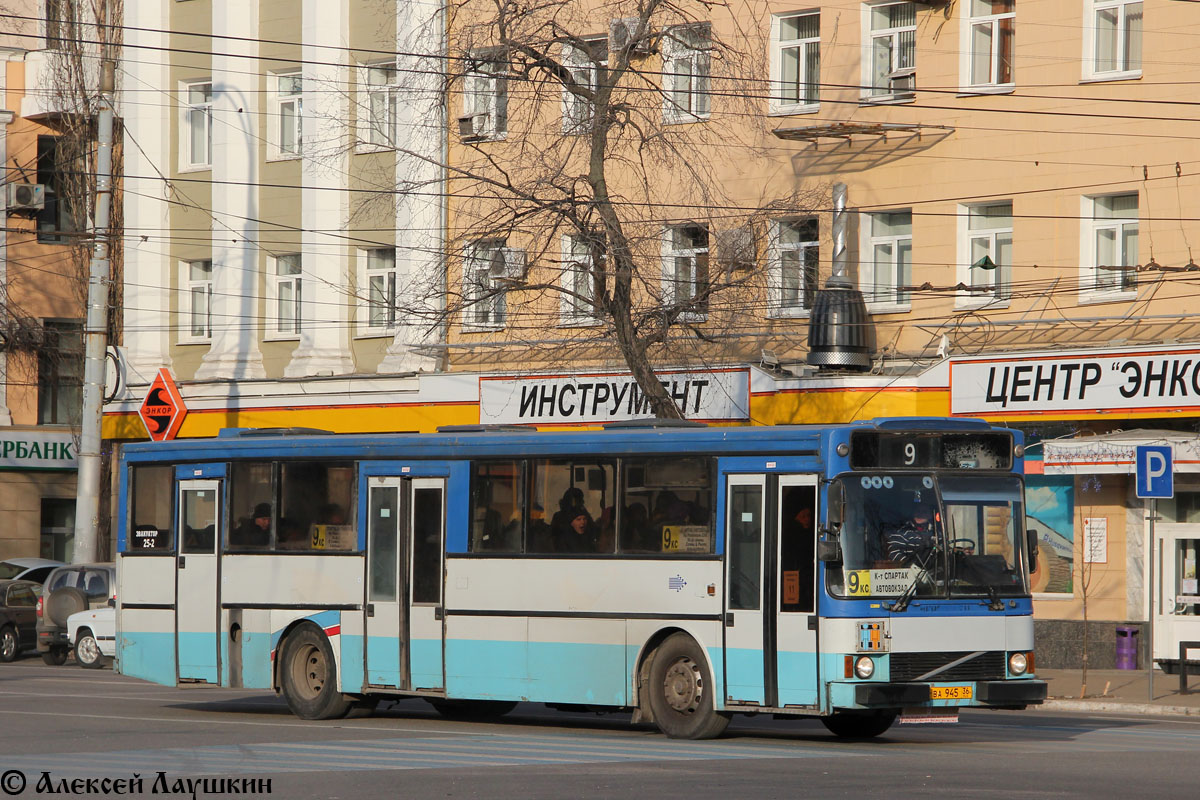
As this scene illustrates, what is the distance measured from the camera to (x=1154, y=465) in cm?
2286

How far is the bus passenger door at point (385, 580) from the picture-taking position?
62.3ft

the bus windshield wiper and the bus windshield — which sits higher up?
the bus windshield

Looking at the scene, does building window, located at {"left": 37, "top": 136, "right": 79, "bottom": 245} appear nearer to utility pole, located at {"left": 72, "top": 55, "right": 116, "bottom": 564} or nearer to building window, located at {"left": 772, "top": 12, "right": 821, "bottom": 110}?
utility pole, located at {"left": 72, "top": 55, "right": 116, "bottom": 564}

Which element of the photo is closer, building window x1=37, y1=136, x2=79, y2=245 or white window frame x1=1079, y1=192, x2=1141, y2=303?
white window frame x1=1079, y1=192, x2=1141, y2=303

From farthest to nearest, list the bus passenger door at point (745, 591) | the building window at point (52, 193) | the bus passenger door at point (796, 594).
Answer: the building window at point (52, 193) → the bus passenger door at point (745, 591) → the bus passenger door at point (796, 594)

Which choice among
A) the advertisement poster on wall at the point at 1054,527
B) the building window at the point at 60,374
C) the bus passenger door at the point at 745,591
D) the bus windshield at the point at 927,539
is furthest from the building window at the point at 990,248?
the building window at the point at 60,374

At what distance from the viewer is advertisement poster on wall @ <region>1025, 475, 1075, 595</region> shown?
94.4 ft

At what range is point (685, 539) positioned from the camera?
56.5 ft

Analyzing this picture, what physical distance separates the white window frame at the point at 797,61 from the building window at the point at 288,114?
10.9 meters

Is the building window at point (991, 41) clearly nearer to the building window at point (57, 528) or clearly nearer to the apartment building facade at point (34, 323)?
the apartment building facade at point (34, 323)

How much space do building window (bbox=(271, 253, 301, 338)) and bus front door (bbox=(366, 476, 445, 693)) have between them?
19688 millimetres

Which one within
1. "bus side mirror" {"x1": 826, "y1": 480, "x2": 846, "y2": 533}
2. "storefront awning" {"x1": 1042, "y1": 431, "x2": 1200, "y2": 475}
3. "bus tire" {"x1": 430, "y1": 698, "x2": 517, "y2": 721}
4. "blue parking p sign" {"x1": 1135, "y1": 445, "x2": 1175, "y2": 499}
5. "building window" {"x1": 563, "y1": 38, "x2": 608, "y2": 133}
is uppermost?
"building window" {"x1": 563, "y1": 38, "x2": 608, "y2": 133}

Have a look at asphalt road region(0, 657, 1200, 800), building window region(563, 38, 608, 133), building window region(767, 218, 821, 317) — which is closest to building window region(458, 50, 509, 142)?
building window region(563, 38, 608, 133)

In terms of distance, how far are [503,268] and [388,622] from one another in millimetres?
9511
